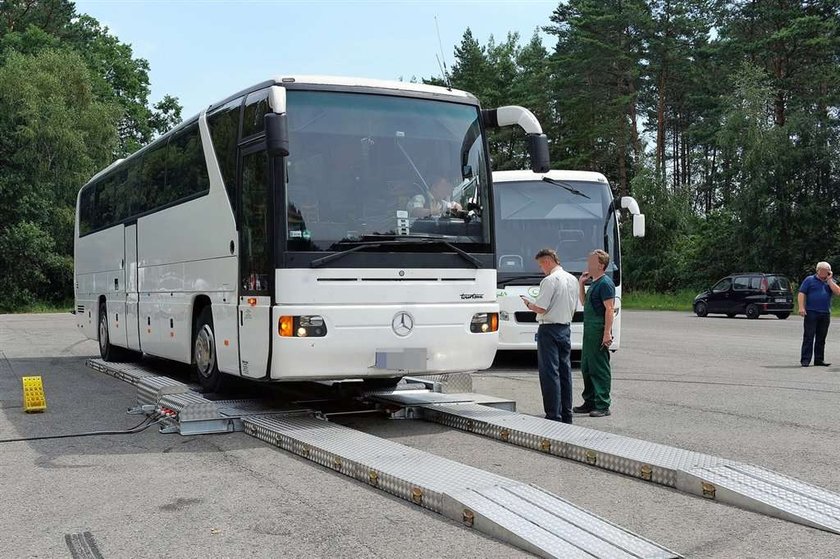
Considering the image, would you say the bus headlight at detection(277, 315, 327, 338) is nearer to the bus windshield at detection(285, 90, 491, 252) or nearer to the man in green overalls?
the bus windshield at detection(285, 90, 491, 252)

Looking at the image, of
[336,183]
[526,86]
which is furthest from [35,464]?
[526,86]

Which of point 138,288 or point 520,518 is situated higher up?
point 138,288

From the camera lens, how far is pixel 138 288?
13.8 m

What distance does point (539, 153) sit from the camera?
946 cm

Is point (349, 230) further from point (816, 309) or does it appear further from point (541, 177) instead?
point (816, 309)

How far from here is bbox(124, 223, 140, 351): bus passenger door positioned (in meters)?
13.9

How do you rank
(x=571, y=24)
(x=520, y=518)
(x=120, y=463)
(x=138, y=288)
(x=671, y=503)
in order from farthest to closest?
(x=571, y=24), (x=138, y=288), (x=120, y=463), (x=671, y=503), (x=520, y=518)

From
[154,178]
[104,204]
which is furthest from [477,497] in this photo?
[104,204]

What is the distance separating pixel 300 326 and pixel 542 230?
7.73 m

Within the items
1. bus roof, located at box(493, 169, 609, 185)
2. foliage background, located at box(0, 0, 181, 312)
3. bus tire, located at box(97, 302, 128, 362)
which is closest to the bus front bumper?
bus roof, located at box(493, 169, 609, 185)

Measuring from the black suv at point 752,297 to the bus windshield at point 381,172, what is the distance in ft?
88.1

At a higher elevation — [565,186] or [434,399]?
[565,186]

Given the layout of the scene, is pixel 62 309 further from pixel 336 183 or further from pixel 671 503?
pixel 671 503

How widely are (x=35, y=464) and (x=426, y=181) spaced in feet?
14.3
